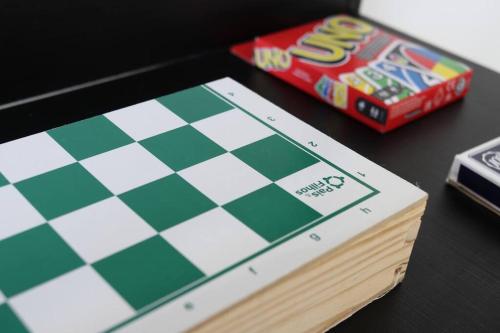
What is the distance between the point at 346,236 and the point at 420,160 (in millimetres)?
416

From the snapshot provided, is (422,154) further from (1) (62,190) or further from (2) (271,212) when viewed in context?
(1) (62,190)

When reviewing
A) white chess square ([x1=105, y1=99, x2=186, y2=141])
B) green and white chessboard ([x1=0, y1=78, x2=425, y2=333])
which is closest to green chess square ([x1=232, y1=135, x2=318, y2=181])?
green and white chessboard ([x1=0, y1=78, x2=425, y2=333])

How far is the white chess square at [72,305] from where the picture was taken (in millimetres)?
511

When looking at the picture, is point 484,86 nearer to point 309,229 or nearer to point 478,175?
point 478,175

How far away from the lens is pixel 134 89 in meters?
1.09

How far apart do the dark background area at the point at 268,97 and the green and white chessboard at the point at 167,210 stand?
152mm

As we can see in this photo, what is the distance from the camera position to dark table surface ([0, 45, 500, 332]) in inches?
28.5

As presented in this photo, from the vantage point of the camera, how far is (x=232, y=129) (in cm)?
79

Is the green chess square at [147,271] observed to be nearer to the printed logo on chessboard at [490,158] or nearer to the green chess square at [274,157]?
the green chess square at [274,157]

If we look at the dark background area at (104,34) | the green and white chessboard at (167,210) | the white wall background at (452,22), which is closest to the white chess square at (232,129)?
the green and white chessboard at (167,210)

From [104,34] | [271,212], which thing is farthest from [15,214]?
[104,34]

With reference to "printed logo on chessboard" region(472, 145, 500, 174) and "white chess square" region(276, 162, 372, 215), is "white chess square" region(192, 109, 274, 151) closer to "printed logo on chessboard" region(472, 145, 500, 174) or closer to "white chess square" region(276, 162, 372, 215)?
"white chess square" region(276, 162, 372, 215)

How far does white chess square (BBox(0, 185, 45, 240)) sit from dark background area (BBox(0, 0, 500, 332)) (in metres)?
0.31

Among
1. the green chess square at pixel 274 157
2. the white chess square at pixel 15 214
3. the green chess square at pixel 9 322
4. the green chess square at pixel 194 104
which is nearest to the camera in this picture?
the green chess square at pixel 9 322
